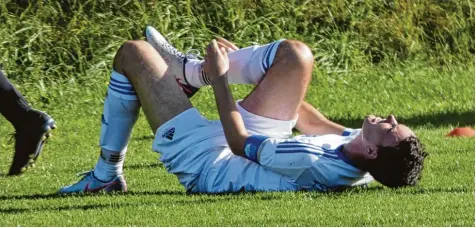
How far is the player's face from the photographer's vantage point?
225 inches

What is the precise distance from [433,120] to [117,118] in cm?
526

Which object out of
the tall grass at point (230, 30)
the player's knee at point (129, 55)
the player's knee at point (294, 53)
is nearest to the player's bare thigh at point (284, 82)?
the player's knee at point (294, 53)

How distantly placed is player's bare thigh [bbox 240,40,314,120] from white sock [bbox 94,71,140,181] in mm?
601

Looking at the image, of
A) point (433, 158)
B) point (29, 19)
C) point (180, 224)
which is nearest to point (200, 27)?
point (29, 19)

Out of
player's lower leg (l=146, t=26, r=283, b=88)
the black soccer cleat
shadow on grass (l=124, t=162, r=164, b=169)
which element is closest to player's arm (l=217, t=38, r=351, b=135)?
player's lower leg (l=146, t=26, r=283, b=88)

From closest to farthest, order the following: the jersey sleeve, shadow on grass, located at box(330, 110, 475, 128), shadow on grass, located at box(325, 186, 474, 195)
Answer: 1. the jersey sleeve
2. shadow on grass, located at box(325, 186, 474, 195)
3. shadow on grass, located at box(330, 110, 475, 128)

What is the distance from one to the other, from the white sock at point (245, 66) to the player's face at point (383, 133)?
22.9 inches

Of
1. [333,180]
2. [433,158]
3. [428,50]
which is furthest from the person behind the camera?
[428,50]

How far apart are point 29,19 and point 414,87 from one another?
12.4ft

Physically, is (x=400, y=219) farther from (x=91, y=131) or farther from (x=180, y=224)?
(x=91, y=131)

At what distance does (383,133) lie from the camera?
5723mm

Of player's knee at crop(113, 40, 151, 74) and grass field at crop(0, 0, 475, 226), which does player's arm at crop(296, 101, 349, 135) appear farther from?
player's knee at crop(113, 40, 151, 74)

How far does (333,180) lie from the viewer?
232 inches

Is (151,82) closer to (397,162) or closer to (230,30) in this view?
Answer: (397,162)
